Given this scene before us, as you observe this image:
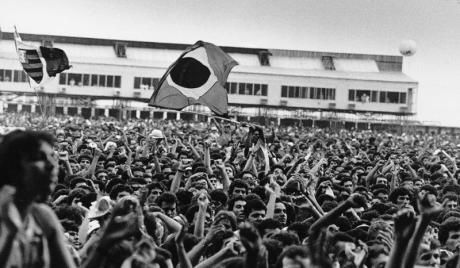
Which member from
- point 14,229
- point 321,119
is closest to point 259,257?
point 14,229

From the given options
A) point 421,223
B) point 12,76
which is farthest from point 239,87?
point 421,223

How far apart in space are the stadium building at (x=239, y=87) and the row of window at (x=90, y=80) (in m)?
0.09

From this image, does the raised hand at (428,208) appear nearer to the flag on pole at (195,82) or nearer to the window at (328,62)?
the flag on pole at (195,82)

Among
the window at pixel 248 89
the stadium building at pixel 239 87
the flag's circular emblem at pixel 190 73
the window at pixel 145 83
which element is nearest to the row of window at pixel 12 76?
the stadium building at pixel 239 87

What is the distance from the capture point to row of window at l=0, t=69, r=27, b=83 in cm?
6388

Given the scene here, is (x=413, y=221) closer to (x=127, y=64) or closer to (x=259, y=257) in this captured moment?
(x=259, y=257)

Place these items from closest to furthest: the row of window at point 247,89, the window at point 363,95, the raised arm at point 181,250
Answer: the raised arm at point 181,250, the row of window at point 247,89, the window at point 363,95

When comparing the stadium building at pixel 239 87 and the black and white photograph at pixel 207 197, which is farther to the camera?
the stadium building at pixel 239 87

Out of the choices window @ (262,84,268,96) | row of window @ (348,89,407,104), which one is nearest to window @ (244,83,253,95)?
window @ (262,84,268,96)

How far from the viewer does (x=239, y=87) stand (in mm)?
65812

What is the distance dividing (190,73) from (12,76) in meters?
53.0

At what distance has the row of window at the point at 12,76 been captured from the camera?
63.9 meters

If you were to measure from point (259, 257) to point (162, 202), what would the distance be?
473cm

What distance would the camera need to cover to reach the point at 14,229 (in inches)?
124
